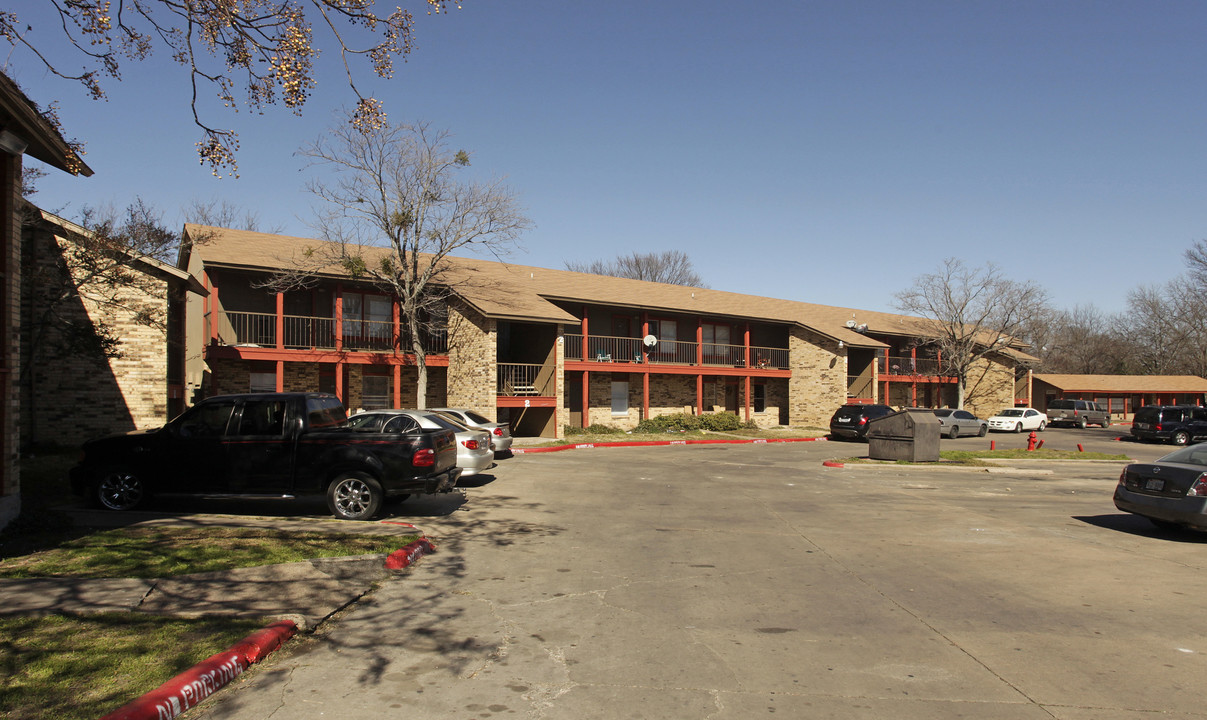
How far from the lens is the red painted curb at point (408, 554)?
26.2 feet

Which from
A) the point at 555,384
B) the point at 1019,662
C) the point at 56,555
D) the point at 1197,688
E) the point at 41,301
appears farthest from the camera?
the point at 555,384

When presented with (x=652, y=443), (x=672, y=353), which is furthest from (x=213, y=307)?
(x=672, y=353)

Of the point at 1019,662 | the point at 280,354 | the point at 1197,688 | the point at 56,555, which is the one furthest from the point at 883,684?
the point at 280,354

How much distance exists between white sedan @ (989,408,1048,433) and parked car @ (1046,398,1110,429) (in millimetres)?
5005

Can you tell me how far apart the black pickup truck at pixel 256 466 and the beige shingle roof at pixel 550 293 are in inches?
505

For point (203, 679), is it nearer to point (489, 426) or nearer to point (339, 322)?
point (489, 426)

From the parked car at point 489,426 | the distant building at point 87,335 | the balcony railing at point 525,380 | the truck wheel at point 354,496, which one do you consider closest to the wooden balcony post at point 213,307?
the distant building at point 87,335

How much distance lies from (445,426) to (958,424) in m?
28.3

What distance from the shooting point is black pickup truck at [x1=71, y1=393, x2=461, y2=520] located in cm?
1059

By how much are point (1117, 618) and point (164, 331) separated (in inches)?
828

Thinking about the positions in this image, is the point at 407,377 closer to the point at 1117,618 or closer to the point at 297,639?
the point at 297,639

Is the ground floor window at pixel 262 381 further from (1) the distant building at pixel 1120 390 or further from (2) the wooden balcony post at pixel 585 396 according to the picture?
(1) the distant building at pixel 1120 390

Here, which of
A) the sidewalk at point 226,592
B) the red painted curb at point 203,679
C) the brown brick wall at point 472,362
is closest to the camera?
the red painted curb at point 203,679

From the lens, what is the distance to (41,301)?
1677cm
